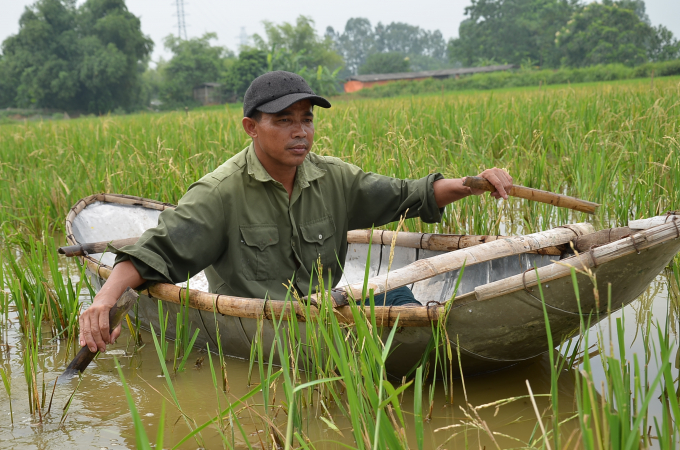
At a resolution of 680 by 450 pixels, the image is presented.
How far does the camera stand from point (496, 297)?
5.74 feet

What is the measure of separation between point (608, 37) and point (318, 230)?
Answer: 38813 mm

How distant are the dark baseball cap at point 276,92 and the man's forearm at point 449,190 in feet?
2.07

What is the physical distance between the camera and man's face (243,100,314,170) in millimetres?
2258

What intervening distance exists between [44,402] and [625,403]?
167 centimetres

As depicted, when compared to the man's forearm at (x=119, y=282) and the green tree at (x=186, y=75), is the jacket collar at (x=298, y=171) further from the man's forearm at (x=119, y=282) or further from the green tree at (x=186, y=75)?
the green tree at (x=186, y=75)

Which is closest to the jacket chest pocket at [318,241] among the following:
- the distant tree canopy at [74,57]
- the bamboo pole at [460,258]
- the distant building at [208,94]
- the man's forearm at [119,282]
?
the bamboo pole at [460,258]

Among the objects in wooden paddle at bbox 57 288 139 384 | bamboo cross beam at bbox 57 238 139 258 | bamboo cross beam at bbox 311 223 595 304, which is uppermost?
bamboo cross beam at bbox 311 223 595 304

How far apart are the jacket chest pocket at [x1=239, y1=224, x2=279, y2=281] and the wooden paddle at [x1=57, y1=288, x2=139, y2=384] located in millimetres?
466

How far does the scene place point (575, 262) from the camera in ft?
5.51

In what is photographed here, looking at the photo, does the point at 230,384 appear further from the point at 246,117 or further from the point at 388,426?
the point at 388,426

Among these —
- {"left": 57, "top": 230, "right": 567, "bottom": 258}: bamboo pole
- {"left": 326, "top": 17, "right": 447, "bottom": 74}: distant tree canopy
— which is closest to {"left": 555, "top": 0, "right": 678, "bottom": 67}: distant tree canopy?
{"left": 57, "top": 230, "right": 567, "bottom": 258}: bamboo pole

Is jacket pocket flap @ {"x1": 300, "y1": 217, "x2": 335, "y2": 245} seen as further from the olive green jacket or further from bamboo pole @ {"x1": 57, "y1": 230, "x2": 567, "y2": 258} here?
bamboo pole @ {"x1": 57, "y1": 230, "x2": 567, "y2": 258}

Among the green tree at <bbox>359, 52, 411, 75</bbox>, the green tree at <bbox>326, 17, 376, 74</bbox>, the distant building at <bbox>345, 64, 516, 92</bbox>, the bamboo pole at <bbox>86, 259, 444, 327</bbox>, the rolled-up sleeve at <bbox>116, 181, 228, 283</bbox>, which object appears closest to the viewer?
the bamboo pole at <bbox>86, 259, 444, 327</bbox>

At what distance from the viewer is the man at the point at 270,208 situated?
7.15 feet
